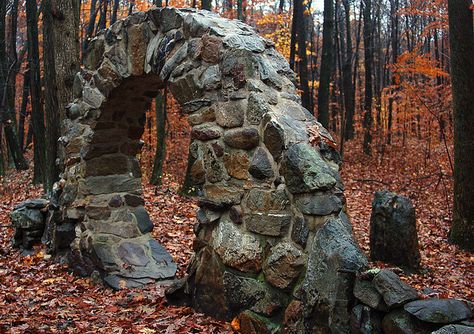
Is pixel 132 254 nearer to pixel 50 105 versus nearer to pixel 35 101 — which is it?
pixel 50 105

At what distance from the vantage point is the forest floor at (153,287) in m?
4.38

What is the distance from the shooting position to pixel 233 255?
4023 mm

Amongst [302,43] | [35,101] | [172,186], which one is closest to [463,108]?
[172,186]

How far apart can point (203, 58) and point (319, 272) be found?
7.70 ft

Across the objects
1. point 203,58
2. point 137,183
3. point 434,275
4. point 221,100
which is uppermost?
point 203,58

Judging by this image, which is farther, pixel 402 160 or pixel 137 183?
pixel 402 160

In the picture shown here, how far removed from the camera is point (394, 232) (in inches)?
255

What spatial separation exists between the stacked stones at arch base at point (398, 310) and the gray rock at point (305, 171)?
2.57 feet

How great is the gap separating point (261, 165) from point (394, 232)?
3.40 metres

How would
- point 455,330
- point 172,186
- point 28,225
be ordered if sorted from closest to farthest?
point 455,330 < point 28,225 < point 172,186

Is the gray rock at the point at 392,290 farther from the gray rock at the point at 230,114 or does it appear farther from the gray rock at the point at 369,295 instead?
the gray rock at the point at 230,114

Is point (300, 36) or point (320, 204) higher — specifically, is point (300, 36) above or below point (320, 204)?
above

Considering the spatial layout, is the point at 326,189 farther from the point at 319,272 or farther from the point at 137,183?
the point at 137,183

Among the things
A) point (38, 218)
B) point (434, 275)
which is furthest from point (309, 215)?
point (38, 218)
